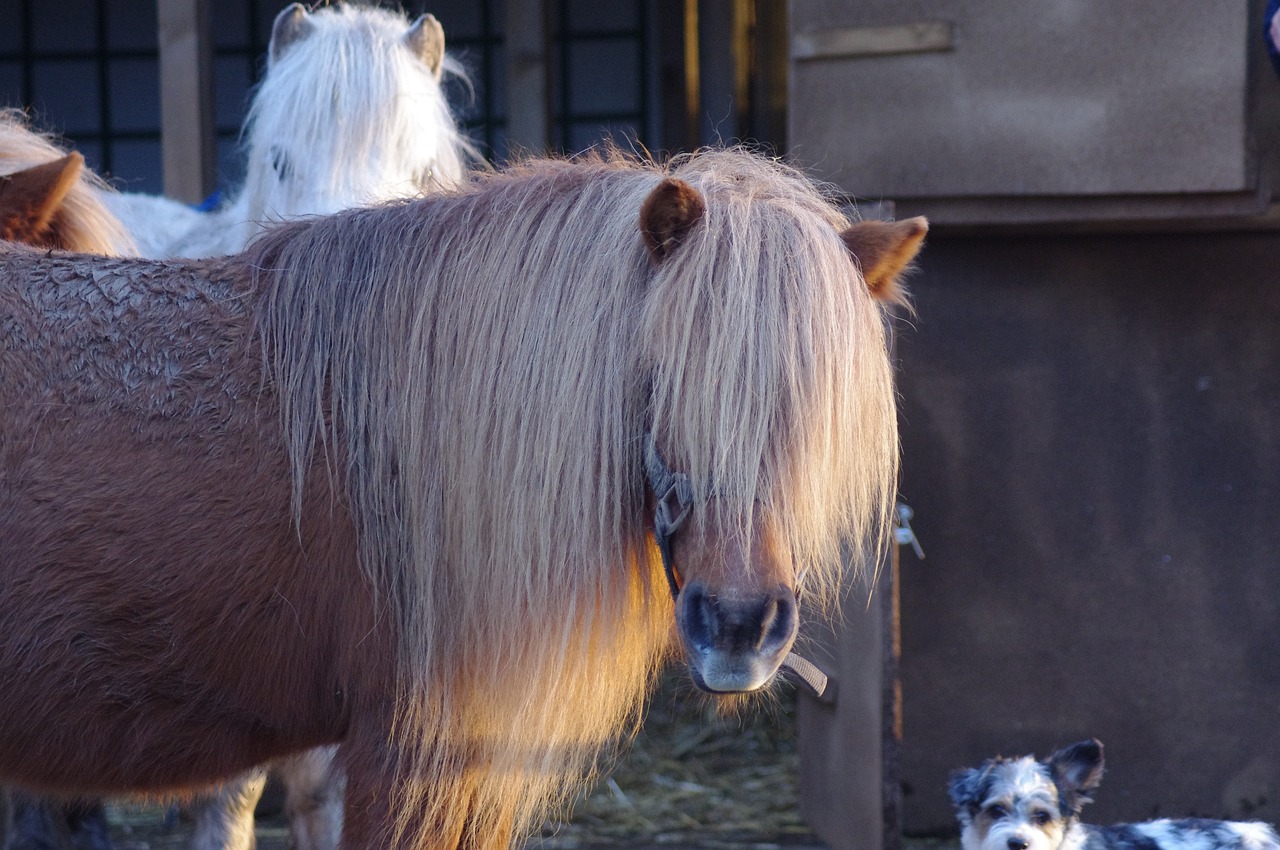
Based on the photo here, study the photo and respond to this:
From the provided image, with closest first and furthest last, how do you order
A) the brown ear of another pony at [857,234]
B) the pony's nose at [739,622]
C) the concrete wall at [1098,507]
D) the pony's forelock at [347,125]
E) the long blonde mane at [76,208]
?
the pony's nose at [739,622] → the brown ear of another pony at [857,234] → the long blonde mane at [76,208] → the pony's forelock at [347,125] → the concrete wall at [1098,507]

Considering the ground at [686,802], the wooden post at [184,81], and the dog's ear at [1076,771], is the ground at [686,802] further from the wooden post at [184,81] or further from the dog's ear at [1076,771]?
the wooden post at [184,81]

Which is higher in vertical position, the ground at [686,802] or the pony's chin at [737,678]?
the pony's chin at [737,678]

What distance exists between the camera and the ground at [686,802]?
3789 mm

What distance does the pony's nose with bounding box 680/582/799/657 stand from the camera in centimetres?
154

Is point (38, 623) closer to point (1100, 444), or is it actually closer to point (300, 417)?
point (300, 417)

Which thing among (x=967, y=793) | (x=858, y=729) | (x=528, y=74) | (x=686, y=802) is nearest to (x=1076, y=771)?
(x=967, y=793)

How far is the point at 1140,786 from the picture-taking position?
362cm

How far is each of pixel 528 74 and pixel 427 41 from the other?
1916mm

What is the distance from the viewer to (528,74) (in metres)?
5.49

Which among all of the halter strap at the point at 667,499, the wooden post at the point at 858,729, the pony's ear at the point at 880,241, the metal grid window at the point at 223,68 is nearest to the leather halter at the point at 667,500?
the halter strap at the point at 667,499

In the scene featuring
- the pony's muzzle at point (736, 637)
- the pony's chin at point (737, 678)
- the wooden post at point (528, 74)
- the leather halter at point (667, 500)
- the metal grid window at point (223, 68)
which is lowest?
the pony's chin at point (737, 678)

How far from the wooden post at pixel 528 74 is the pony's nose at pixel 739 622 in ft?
13.8

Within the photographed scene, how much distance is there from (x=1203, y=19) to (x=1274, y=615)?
5.71ft

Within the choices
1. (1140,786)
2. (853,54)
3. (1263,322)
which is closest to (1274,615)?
(1140,786)
